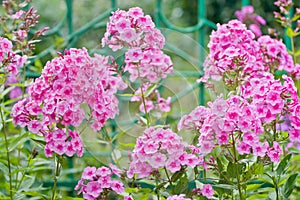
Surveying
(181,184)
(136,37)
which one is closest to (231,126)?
(181,184)

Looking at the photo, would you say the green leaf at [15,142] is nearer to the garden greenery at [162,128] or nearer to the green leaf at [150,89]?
the garden greenery at [162,128]

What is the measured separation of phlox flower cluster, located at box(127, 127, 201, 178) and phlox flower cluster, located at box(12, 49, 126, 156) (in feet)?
0.48

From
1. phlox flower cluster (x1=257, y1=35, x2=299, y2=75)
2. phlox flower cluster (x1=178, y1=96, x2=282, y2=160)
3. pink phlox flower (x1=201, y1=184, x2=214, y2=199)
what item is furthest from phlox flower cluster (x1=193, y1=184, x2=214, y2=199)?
phlox flower cluster (x1=257, y1=35, x2=299, y2=75)

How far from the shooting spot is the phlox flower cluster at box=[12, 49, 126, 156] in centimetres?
157

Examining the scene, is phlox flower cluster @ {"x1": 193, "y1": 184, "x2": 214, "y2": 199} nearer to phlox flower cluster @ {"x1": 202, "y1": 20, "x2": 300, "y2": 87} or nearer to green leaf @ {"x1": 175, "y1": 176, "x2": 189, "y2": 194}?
green leaf @ {"x1": 175, "y1": 176, "x2": 189, "y2": 194}

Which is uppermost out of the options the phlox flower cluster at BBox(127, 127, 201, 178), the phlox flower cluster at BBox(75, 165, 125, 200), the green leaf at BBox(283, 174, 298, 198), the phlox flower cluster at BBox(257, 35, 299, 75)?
the phlox flower cluster at BBox(257, 35, 299, 75)

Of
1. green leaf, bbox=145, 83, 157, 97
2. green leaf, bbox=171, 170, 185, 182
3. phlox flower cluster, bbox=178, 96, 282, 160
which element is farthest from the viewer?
green leaf, bbox=145, 83, 157, 97

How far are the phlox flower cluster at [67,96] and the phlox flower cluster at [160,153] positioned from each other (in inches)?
5.8

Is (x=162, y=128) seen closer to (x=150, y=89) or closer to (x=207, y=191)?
(x=207, y=191)

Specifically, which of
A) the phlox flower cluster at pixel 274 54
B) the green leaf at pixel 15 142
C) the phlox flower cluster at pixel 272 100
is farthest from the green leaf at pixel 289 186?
the green leaf at pixel 15 142

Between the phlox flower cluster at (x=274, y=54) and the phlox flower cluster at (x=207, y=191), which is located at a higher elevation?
the phlox flower cluster at (x=274, y=54)

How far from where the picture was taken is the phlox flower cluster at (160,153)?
5.05 feet

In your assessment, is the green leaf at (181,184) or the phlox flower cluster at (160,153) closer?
the phlox flower cluster at (160,153)

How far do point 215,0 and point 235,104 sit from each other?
7.07 metres
